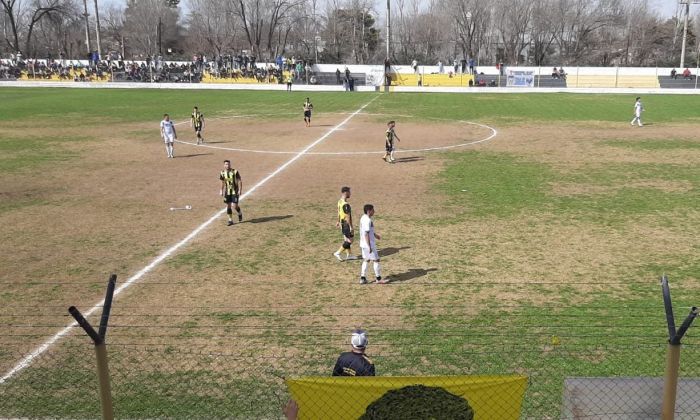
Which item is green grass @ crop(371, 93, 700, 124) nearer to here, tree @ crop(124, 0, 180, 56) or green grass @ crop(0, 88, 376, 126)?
green grass @ crop(0, 88, 376, 126)

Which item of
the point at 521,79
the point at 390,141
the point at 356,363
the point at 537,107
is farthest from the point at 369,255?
the point at 521,79

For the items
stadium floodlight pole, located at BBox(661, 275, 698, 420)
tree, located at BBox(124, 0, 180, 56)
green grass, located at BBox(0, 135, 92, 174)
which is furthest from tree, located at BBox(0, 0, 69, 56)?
stadium floodlight pole, located at BBox(661, 275, 698, 420)

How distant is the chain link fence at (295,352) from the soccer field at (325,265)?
0.13 ft

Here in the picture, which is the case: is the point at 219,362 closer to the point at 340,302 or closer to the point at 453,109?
the point at 340,302

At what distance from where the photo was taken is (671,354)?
536cm

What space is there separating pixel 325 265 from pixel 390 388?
8500 millimetres

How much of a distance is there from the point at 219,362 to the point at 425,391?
5.15 metres

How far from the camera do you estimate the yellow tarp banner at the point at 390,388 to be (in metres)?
5.64

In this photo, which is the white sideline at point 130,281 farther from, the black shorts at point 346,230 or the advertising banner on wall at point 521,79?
the advertising banner on wall at point 521,79

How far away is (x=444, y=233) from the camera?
54.0ft

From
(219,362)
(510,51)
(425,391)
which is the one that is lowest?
(219,362)

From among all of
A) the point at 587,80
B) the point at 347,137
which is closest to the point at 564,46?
the point at 587,80

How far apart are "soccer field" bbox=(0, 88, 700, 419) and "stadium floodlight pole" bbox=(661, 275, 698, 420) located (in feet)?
8.43

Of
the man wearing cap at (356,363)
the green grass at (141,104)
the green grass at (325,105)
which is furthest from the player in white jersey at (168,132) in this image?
the man wearing cap at (356,363)
